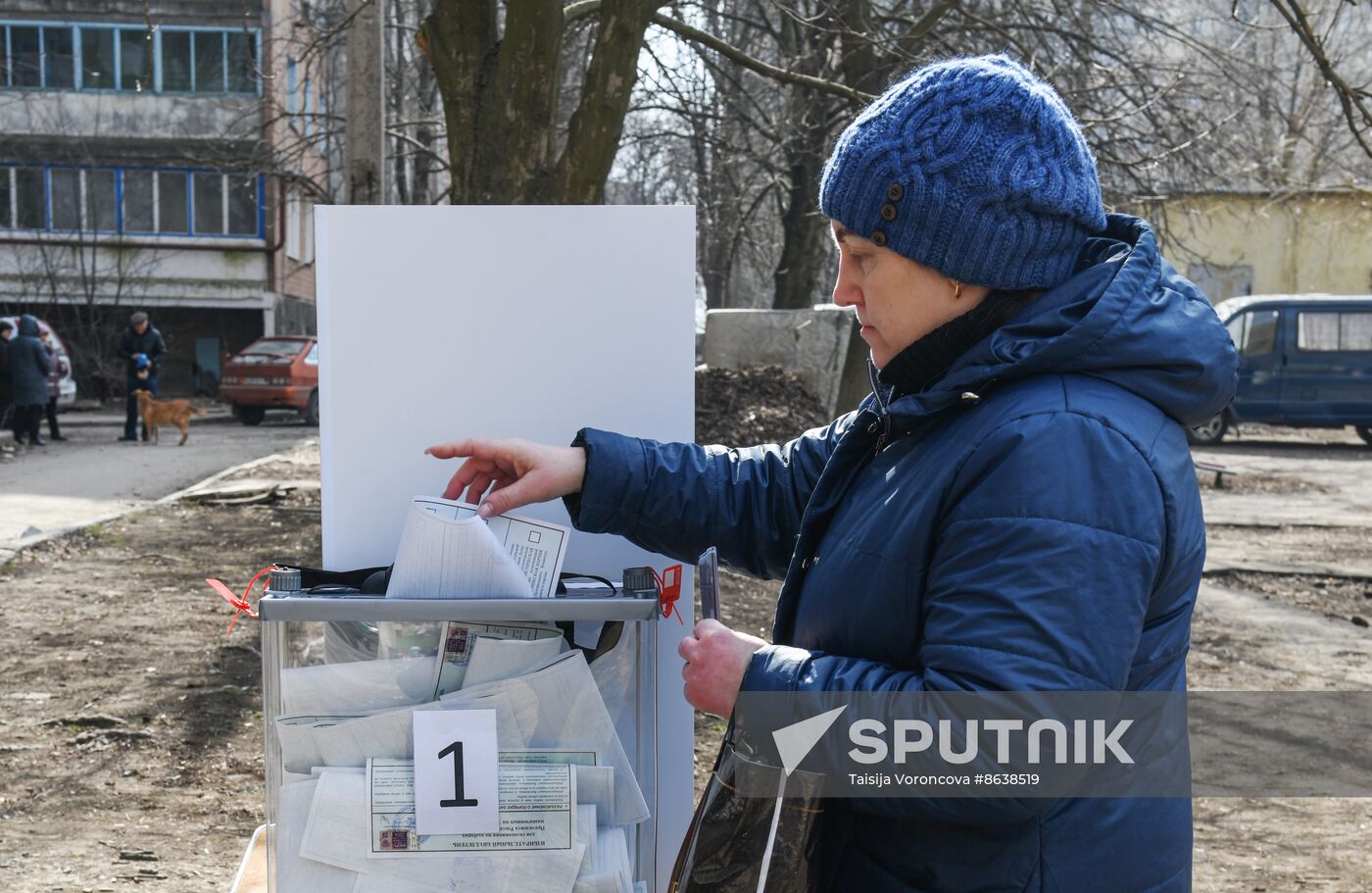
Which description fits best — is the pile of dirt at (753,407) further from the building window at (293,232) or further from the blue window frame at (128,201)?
the building window at (293,232)

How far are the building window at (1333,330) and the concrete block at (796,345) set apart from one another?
1041 centimetres

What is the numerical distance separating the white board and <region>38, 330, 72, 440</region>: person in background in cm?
1594

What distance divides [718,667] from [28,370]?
53.5 ft

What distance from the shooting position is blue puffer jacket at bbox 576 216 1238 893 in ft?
4.52

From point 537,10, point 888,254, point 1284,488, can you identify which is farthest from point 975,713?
A: point 1284,488

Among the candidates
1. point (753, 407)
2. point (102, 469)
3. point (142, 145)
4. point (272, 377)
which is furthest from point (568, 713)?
point (142, 145)

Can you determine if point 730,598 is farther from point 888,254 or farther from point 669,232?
point 888,254

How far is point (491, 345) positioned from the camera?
223 centimetres

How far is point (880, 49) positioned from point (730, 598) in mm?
3965

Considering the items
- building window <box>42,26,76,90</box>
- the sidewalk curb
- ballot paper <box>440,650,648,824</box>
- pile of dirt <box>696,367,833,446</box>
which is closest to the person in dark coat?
the sidewalk curb

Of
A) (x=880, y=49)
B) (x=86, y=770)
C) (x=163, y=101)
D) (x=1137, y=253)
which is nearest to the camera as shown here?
(x=1137, y=253)

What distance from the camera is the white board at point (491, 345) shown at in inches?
85.9

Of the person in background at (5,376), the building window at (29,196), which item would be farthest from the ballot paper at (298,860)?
the building window at (29,196)

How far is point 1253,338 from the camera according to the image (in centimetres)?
1869
